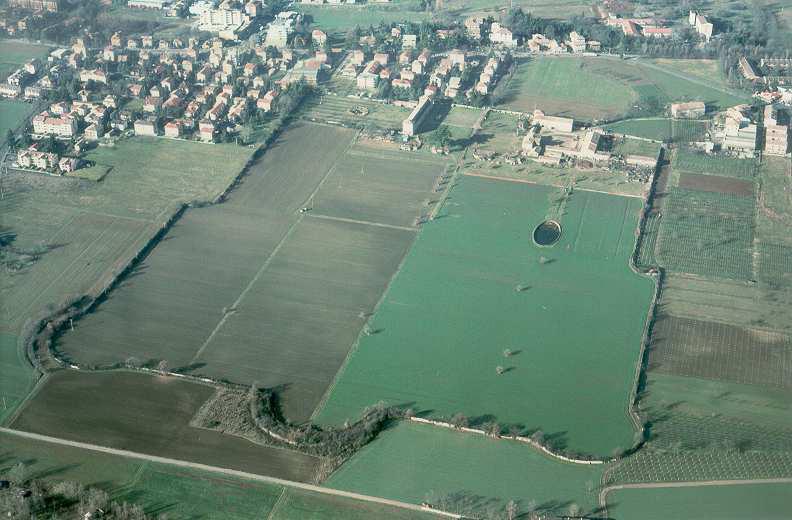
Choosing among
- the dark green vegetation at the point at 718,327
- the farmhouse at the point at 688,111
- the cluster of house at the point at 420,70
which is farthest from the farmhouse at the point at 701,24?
the dark green vegetation at the point at 718,327

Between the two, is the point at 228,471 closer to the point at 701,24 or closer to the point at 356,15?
the point at 356,15

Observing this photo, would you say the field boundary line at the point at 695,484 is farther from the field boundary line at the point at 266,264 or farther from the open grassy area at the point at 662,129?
the open grassy area at the point at 662,129

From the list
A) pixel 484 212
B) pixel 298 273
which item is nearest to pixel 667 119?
pixel 484 212

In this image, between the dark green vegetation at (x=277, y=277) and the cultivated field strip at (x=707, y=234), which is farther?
the cultivated field strip at (x=707, y=234)

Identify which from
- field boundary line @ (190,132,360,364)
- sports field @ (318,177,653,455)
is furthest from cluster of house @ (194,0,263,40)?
sports field @ (318,177,653,455)

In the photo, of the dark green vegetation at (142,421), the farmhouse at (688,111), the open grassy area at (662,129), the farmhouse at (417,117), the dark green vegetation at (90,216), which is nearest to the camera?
the dark green vegetation at (142,421)

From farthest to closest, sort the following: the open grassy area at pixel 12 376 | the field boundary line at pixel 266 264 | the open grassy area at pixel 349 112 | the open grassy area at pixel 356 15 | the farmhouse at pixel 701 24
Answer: the open grassy area at pixel 356 15
the farmhouse at pixel 701 24
the open grassy area at pixel 349 112
the field boundary line at pixel 266 264
the open grassy area at pixel 12 376

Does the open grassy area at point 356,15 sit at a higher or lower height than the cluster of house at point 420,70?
higher

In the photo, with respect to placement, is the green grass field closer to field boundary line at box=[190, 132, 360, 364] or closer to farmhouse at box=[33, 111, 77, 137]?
field boundary line at box=[190, 132, 360, 364]
